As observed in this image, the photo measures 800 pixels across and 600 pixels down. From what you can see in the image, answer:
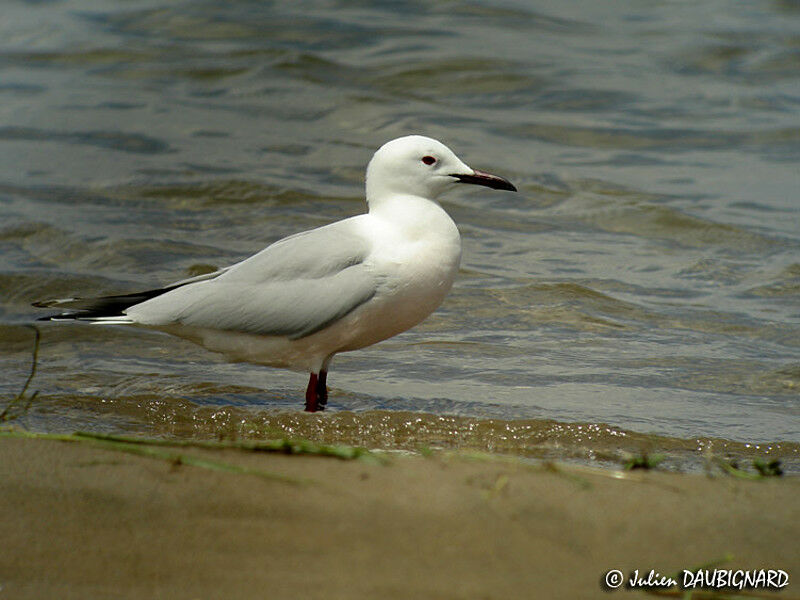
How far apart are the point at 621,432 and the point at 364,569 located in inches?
101

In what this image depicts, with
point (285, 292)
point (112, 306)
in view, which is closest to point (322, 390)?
point (285, 292)

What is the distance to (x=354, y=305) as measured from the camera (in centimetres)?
499

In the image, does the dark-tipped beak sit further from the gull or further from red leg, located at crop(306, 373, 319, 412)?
red leg, located at crop(306, 373, 319, 412)

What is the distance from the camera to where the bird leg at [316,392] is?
5375mm

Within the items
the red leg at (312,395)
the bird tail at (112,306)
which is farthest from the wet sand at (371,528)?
the bird tail at (112,306)

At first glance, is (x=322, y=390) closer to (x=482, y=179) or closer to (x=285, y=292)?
(x=285, y=292)

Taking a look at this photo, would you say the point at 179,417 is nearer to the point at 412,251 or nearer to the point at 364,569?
the point at 412,251

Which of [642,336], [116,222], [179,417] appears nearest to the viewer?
[179,417]

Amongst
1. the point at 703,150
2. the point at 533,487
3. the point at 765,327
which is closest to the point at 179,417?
the point at 533,487

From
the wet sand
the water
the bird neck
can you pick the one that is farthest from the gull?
→ the wet sand

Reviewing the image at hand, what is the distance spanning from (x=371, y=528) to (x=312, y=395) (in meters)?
2.62

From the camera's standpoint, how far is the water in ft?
18.8

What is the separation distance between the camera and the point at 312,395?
212 inches

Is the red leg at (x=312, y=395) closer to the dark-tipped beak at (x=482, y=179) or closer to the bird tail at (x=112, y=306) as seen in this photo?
the bird tail at (x=112, y=306)
